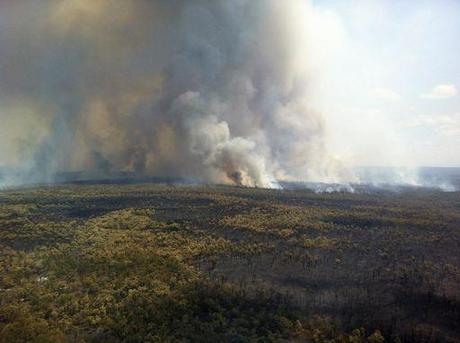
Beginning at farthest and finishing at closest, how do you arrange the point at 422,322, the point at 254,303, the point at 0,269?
the point at 0,269
the point at 254,303
the point at 422,322

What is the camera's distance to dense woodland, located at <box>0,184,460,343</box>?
23.0m

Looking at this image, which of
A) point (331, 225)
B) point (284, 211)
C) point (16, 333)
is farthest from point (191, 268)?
point (284, 211)

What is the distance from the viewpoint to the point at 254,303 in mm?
26328

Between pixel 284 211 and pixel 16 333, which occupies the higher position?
pixel 284 211

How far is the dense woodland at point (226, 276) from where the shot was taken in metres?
23.0

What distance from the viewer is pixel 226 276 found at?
3159 cm

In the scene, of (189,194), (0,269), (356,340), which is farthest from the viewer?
(189,194)

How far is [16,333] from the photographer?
70.8 feet

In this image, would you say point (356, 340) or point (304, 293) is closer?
point (356, 340)

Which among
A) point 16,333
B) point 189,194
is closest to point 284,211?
point 189,194

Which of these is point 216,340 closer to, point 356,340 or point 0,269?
point 356,340

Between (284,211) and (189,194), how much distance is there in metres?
22.2

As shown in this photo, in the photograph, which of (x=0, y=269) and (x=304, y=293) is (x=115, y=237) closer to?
(x=0, y=269)

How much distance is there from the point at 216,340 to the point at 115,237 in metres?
24.9
